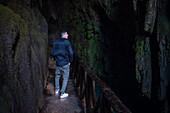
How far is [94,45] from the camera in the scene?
13836mm

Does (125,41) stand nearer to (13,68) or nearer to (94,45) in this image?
(94,45)

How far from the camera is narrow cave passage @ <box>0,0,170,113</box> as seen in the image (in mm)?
1891

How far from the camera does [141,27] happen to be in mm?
9977

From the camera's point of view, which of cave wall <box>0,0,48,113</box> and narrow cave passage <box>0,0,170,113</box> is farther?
narrow cave passage <box>0,0,170,113</box>

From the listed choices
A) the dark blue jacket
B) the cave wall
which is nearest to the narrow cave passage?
the cave wall

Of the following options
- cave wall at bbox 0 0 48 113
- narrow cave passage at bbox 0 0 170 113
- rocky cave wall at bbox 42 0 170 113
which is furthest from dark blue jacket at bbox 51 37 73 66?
rocky cave wall at bbox 42 0 170 113

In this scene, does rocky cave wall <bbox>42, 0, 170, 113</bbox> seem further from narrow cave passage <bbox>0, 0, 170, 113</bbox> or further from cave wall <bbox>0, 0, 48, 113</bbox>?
cave wall <bbox>0, 0, 48, 113</bbox>

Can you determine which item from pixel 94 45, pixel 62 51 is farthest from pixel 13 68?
pixel 94 45

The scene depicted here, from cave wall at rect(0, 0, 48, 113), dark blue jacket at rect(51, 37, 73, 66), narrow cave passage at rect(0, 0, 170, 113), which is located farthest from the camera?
dark blue jacket at rect(51, 37, 73, 66)

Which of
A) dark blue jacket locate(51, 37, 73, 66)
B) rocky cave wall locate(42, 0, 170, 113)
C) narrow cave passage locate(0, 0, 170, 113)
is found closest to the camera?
narrow cave passage locate(0, 0, 170, 113)

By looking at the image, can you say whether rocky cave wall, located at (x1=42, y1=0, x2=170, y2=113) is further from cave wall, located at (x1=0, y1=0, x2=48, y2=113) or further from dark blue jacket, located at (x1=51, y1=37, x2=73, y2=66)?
cave wall, located at (x1=0, y1=0, x2=48, y2=113)

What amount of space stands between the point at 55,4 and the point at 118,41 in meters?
8.35

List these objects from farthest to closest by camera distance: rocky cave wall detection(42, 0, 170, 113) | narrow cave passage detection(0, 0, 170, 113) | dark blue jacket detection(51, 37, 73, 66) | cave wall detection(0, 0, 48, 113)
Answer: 1. rocky cave wall detection(42, 0, 170, 113)
2. dark blue jacket detection(51, 37, 73, 66)
3. narrow cave passage detection(0, 0, 170, 113)
4. cave wall detection(0, 0, 48, 113)

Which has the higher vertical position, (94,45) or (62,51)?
(62,51)
